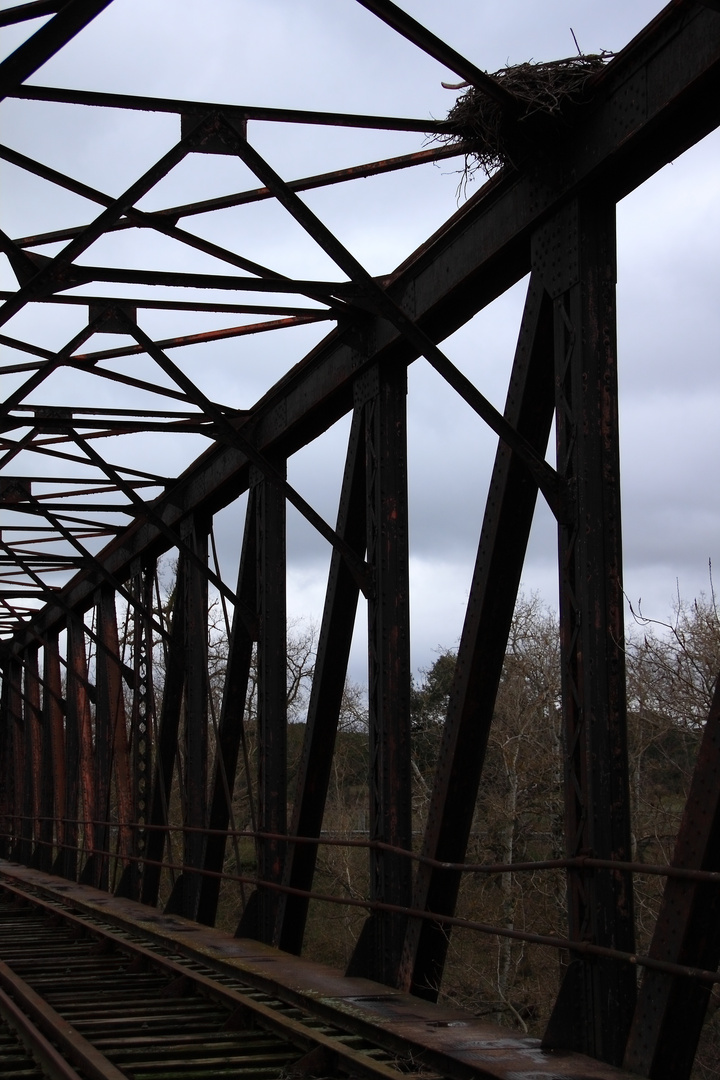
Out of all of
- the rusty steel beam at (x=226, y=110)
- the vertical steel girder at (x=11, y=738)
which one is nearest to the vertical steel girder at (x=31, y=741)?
the vertical steel girder at (x=11, y=738)

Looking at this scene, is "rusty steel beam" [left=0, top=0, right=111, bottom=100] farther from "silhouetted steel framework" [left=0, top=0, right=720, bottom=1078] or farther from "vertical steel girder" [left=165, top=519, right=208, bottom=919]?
"vertical steel girder" [left=165, top=519, right=208, bottom=919]

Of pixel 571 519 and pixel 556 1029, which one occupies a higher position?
pixel 571 519

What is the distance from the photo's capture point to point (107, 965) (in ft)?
34.5

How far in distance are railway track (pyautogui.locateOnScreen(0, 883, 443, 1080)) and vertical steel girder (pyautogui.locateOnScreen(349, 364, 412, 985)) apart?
88 centimetres

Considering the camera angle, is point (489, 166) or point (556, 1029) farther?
point (489, 166)

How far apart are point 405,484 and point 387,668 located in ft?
4.29

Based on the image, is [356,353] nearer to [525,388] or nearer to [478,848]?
[525,388]

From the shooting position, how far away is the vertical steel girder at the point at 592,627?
233 inches

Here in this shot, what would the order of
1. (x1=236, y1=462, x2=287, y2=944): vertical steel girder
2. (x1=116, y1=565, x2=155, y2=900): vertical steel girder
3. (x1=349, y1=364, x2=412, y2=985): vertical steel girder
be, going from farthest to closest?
1. (x1=116, y1=565, x2=155, y2=900): vertical steel girder
2. (x1=236, y1=462, x2=287, y2=944): vertical steel girder
3. (x1=349, y1=364, x2=412, y2=985): vertical steel girder

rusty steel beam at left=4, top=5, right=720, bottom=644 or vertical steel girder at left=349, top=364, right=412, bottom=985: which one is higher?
rusty steel beam at left=4, top=5, right=720, bottom=644

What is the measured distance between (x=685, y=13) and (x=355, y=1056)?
4.98m

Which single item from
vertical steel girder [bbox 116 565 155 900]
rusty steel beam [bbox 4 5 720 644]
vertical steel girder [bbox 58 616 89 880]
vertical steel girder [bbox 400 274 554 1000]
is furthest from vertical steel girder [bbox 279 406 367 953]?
vertical steel girder [bbox 58 616 89 880]

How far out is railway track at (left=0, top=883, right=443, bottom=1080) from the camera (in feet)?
20.0

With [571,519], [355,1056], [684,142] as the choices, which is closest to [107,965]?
[355,1056]
